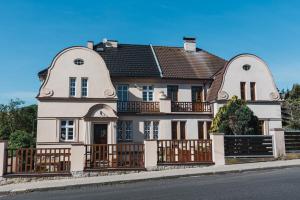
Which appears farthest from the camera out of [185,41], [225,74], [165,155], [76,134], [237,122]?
[185,41]

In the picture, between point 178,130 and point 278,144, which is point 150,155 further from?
point 178,130

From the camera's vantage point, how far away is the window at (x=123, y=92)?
89.2 ft

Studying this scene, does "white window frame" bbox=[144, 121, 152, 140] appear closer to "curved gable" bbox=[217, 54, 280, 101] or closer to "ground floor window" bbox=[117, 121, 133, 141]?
"ground floor window" bbox=[117, 121, 133, 141]

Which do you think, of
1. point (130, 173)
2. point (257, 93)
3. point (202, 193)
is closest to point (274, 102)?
point (257, 93)

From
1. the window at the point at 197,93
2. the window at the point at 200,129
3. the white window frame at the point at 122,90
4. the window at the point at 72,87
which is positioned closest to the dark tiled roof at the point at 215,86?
the window at the point at 197,93

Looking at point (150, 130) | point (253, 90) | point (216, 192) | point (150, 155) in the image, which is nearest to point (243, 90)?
point (253, 90)

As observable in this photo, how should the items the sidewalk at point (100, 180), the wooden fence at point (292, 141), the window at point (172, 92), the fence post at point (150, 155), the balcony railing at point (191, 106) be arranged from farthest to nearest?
the window at point (172, 92)
the balcony railing at point (191, 106)
the wooden fence at point (292, 141)
the fence post at point (150, 155)
the sidewalk at point (100, 180)

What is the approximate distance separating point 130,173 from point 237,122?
9236mm

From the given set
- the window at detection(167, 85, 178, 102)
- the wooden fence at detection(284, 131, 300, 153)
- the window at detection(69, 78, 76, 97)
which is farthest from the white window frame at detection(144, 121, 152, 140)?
the wooden fence at detection(284, 131, 300, 153)

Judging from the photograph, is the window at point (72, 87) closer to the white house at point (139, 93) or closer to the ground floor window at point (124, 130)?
the white house at point (139, 93)

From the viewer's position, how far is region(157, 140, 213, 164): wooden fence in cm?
1692

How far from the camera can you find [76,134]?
2388 centimetres

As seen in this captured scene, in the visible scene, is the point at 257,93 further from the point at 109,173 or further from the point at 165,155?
the point at 109,173

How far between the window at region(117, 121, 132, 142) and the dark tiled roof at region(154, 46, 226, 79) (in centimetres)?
566
